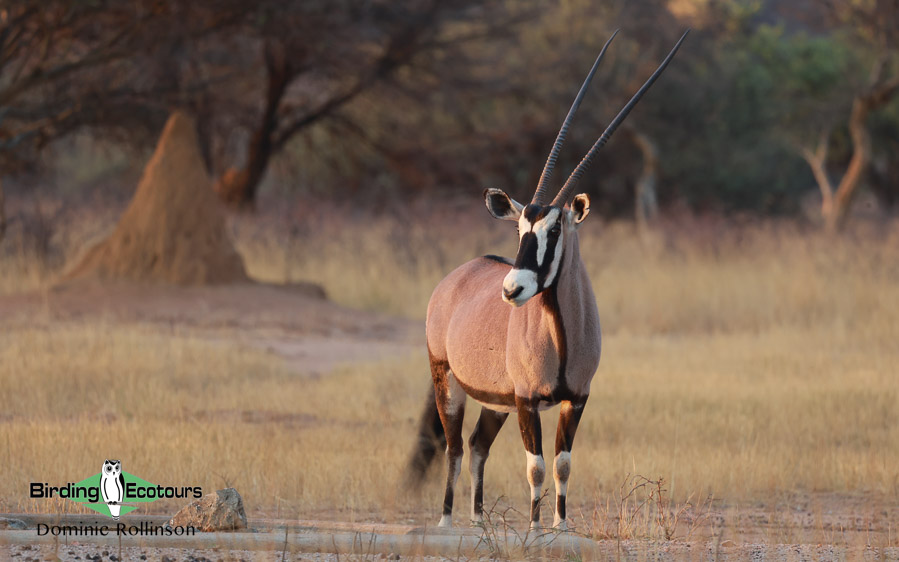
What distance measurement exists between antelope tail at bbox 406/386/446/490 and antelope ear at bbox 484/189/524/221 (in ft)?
4.56

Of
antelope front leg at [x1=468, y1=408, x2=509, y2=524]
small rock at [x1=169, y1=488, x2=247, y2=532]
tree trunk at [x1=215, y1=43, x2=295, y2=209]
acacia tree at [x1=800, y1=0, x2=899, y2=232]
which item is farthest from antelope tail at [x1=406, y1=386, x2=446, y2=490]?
acacia tree at [x1=800, y1=0, x2=899, y2=232]

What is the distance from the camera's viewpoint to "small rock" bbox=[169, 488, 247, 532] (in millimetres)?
5406

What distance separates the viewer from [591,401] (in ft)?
34.2

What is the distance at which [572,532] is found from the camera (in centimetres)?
527

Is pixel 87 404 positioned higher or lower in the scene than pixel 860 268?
lower

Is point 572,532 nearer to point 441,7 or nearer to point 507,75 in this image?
point 441,7

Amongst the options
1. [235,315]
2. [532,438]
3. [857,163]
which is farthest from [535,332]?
[857,163]

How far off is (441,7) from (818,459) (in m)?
15.7

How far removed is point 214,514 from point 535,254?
1.76 m

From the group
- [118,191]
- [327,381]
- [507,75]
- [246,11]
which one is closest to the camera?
[327,381]

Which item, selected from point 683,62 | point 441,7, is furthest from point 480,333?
point 683,62

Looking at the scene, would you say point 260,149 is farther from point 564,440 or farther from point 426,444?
point 564,440

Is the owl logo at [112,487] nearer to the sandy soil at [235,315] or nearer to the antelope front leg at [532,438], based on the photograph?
the antelope front leg at [532,438]

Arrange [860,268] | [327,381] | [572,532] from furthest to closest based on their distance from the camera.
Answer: [860,268], [327,381], [572,532]
